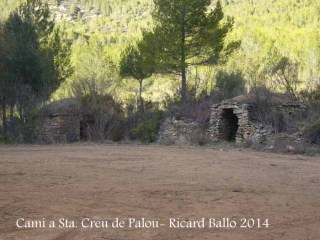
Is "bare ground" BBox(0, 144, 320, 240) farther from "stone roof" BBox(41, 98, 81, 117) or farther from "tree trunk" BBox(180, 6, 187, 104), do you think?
"tree trunk" BBox(180, 6, 187, 104)

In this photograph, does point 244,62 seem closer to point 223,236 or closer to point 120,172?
point 120,172

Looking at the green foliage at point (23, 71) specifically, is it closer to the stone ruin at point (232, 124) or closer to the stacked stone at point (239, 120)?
the stone ruin at point (232, 124)

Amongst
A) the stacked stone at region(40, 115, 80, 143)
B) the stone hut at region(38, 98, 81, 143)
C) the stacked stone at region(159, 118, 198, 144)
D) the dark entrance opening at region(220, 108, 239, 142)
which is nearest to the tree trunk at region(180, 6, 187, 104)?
the stacked stone at region(159, 118, 198, 144)

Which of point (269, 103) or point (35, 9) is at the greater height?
point (35, 9)

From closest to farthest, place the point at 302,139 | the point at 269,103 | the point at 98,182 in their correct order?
the point at 98,182 < the point at 302,139 < the point at 269,103

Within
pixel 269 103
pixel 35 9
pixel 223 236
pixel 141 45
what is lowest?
pixel 223 236

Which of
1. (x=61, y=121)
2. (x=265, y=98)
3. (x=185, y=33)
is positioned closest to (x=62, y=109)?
(x=61, y=121)

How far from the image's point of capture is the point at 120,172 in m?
7.55

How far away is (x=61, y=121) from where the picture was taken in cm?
2042

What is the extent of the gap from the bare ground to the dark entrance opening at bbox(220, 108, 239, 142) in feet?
27.9

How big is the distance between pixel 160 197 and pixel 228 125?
12.8m

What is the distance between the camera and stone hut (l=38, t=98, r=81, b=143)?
64.7 ft

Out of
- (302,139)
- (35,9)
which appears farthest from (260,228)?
(35,9)

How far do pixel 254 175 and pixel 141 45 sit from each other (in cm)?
1651
